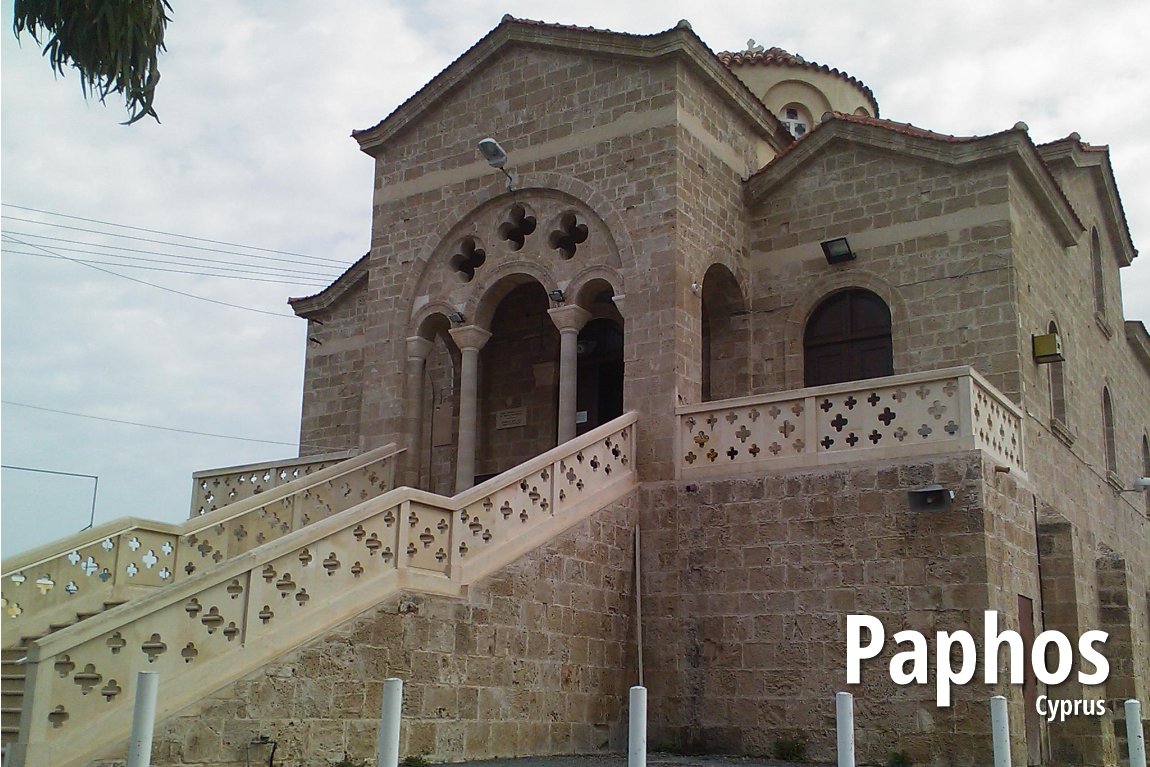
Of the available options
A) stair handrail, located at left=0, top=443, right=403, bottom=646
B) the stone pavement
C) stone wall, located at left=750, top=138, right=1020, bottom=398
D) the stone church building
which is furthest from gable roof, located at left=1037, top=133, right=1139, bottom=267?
stair handrail, located at left=0, top=443, right=403, bottom=646

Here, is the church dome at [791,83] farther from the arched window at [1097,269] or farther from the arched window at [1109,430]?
the arched window at [1109,430]

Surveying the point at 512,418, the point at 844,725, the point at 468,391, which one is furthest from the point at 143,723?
the point at 512,418

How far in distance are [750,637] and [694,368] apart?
3362 mm

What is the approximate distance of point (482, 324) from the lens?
15320mm

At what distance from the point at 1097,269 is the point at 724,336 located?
7.49 metres

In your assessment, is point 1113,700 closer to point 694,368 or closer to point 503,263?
point 694,368

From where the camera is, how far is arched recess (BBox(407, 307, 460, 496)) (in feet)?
51.5

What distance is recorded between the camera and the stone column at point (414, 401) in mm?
15234

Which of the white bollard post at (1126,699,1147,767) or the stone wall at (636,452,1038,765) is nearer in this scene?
the white bollard post at (1126,699,1147,767)

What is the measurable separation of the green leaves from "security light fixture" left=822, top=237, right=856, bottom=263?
29.4 ft

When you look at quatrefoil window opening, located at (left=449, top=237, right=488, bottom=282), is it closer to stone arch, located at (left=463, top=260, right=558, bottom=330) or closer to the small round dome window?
stone arch, located at (left=463, top=260, right=558, bottom=330)

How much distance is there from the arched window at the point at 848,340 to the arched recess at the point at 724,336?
84cm

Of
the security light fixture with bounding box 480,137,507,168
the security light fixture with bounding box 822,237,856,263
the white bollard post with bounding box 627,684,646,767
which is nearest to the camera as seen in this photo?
the white bollard post with bounding box 627,684,646,767

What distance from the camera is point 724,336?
50.4ft
